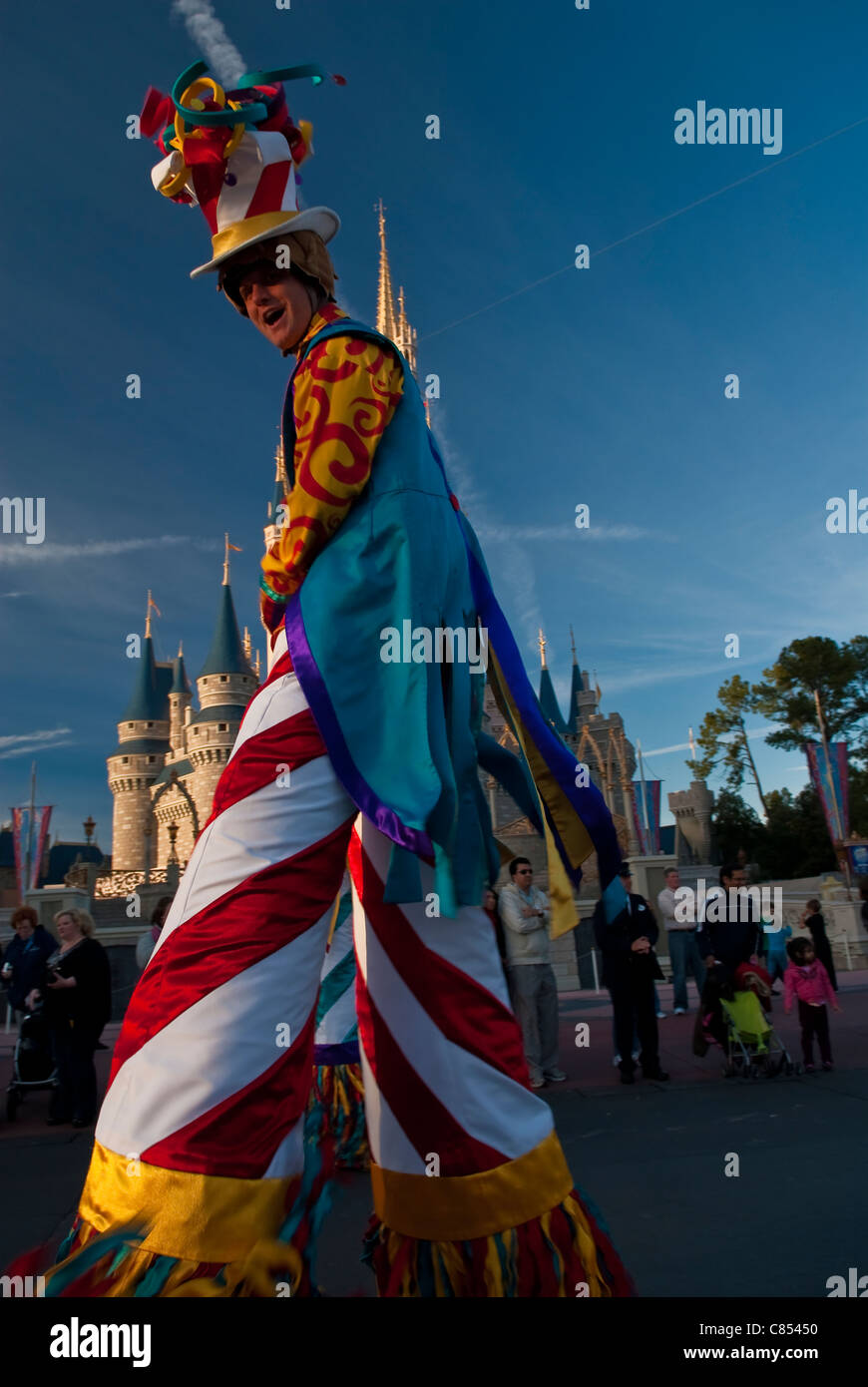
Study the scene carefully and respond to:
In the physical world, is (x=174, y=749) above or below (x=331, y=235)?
above

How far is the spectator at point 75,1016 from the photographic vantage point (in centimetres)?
546

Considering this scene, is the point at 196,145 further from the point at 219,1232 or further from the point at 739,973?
the point at 739,973

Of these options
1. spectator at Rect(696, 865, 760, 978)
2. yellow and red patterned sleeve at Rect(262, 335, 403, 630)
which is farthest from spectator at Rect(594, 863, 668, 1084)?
yellow and red patterned sleeve at Rect(262, 335, 403, 630)

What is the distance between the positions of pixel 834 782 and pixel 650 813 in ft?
24.7

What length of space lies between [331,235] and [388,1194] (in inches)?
70.3

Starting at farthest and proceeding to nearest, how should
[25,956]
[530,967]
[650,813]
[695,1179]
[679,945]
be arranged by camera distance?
[650,813]
[679,945]
[25,956]
[530,967]
[695,1179]

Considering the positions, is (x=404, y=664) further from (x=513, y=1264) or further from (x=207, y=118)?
(x=207, y=118)

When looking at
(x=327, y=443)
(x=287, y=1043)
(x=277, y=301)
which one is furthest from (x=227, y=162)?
(x=287, y=1043)

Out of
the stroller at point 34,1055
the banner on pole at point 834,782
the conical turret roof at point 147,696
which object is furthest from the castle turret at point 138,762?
the stroller at point 34,1055

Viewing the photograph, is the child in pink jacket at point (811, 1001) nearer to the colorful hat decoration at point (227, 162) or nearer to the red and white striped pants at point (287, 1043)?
the red and white striped pants at point (287, 1043)

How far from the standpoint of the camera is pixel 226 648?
5609 cm

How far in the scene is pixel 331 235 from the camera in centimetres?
190

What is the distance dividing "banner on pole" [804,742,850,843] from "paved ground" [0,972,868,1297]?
18.5 metres
